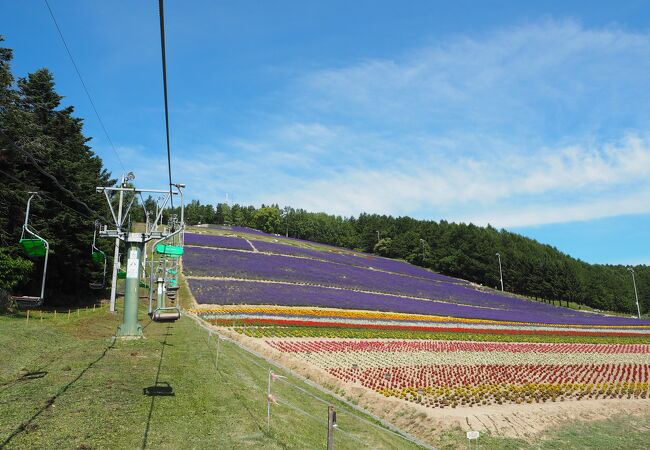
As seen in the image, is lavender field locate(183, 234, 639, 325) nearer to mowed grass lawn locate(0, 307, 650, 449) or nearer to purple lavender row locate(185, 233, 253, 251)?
purple lavender row locate(185, 233, 253, 251)

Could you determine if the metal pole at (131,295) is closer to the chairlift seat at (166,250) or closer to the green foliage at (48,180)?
the chairlift seat at (166,250)

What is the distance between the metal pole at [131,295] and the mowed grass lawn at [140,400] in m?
0.73

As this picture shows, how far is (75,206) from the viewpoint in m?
35.6

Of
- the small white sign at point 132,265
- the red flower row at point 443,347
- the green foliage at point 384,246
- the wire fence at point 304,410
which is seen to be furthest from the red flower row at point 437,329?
the green foliage at point 384,246

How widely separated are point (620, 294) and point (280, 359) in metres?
139

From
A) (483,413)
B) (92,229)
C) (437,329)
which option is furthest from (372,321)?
(92,229)

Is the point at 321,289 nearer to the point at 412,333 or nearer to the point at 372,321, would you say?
the point at 372,321

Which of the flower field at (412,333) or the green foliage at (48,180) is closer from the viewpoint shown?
the flower field at (412,333)

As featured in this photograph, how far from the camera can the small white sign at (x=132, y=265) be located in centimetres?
2138

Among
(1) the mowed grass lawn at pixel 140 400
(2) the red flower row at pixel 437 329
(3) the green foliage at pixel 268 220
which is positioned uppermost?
(3) the green foliage at pixel 268 220

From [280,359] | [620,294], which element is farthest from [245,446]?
[620,294]

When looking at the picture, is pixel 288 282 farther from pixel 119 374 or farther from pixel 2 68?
pixel 119 374

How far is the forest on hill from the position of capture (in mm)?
27500

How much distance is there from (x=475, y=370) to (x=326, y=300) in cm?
2526
